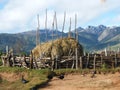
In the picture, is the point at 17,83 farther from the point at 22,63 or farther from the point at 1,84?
the point at 22,63

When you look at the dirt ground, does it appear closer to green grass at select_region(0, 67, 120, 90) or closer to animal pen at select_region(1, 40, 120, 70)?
green grass at select_region(0, 67, 120, 90)

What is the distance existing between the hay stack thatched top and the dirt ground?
8783 millimetres

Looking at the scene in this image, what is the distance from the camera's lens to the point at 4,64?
4394 centimetres

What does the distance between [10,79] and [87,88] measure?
1136 cm

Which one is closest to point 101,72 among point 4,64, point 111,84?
point 111,84

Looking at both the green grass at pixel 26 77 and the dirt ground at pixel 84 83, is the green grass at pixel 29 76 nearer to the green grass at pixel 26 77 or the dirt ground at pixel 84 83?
the green grass at pixel 26 77

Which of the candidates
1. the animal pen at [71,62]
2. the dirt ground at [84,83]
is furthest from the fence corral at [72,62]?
the dirt ground at [84,83]

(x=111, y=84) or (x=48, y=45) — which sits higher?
(x=48, y=45)

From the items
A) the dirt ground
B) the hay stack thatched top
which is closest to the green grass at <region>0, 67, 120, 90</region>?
the dirt ground

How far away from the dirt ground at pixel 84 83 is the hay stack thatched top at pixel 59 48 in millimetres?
8783

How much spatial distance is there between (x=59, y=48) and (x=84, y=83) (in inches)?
542

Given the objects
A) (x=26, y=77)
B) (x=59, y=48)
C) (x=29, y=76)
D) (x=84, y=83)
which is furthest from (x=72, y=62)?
(x=84, y=83)

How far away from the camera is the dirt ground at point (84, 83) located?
1161 inches

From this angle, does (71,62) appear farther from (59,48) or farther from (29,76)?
(29,76)
